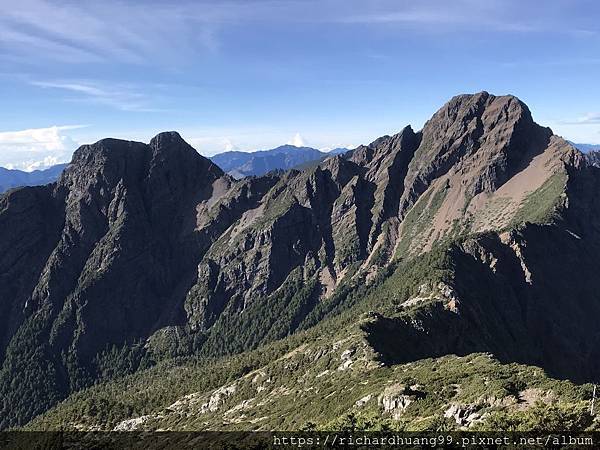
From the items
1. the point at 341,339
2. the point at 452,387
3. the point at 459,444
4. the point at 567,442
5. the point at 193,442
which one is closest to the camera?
the point at 567,442

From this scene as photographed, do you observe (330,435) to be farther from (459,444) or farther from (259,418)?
(259,418)

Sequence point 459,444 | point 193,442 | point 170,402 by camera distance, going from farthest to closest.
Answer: point 170,402 < point 193,442 < point 459,444

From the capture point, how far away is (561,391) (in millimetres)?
72625

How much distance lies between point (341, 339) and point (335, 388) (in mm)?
38461

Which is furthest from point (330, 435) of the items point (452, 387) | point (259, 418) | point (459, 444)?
point (259, 418)

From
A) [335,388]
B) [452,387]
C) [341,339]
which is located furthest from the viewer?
[341,339]

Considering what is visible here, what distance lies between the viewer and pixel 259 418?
406ft

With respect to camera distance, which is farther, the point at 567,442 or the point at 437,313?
the point at 437,313

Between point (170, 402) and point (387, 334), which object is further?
point (170, 402)

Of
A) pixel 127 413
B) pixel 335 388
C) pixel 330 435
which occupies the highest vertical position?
pixel 330 435

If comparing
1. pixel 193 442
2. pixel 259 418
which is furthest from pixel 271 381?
pixel 193 442

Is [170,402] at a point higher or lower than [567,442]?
lower

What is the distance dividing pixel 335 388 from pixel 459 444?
221ft

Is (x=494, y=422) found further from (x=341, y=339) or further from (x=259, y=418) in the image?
(x=341, y=339)
